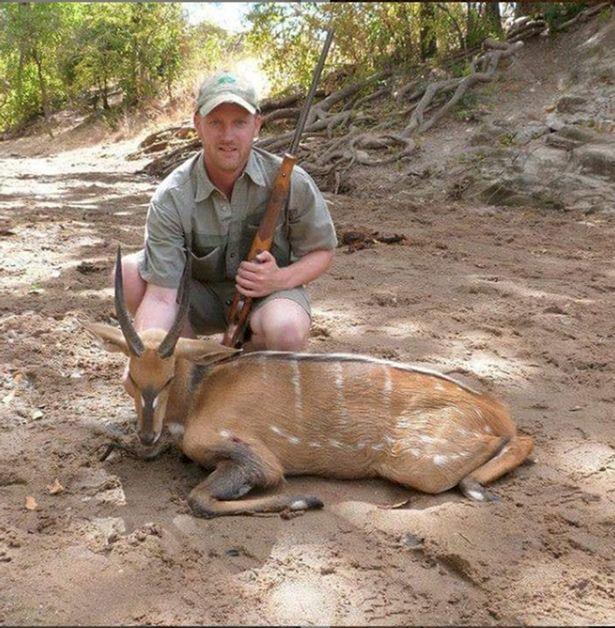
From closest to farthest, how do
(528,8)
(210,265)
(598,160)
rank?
(210,265) < (598,160) < (528,8)

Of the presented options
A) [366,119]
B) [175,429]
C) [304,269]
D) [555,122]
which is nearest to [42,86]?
[366,119]

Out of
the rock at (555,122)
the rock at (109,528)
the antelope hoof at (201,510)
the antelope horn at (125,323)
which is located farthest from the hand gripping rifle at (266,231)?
the rock at (555,122)

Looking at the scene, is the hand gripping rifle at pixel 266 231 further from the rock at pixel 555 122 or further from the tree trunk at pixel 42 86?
the tree trunk at pixel 42 86

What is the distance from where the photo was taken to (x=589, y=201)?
31.0ft

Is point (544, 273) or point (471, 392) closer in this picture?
point (471, 392)

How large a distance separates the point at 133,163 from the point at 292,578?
14046mm

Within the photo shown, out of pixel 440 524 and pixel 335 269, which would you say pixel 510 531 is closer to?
pixel 440 524

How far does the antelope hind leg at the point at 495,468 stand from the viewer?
3424 millimetres

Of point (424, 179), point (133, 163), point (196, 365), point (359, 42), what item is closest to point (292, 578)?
point (196, 365)

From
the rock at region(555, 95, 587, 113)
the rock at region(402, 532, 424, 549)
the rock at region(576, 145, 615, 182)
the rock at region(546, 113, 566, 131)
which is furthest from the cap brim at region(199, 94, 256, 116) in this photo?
the rock at region(555, 95, 587, 113)

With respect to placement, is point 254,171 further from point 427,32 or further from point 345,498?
point 427,32

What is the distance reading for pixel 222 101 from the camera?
3.84 metres

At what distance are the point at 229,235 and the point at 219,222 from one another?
9 centimetres

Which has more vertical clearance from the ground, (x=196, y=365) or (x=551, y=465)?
(x=196, y=365)
